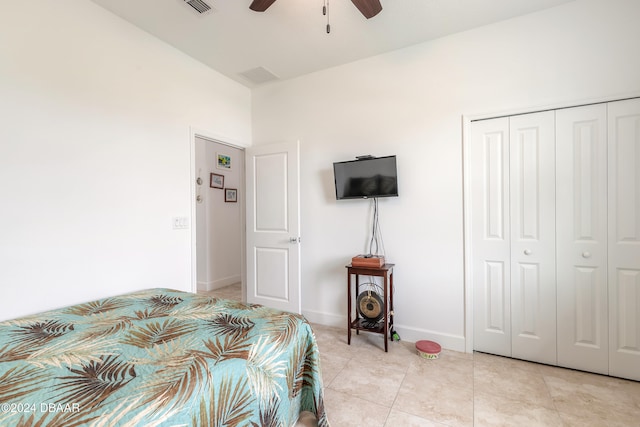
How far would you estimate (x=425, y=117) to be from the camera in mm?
2682

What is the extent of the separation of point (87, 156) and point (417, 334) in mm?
3168

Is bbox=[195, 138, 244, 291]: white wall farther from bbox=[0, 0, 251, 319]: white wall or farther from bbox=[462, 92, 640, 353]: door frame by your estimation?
bbox=[462, 92, 640, 353]: door frame

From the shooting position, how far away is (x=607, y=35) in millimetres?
2090

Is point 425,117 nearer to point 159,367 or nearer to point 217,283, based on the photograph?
point 159,367

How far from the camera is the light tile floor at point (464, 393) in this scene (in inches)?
66.8

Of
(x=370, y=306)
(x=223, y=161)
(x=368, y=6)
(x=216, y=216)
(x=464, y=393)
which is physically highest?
(x=368, y=6)

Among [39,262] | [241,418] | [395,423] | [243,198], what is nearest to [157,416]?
[241,418]

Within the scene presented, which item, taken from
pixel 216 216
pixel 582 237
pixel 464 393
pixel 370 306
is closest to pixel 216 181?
pixel 216 216

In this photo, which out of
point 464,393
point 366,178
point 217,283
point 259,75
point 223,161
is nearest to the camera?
point 464,393

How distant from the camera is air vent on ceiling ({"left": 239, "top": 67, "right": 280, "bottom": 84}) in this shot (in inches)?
124

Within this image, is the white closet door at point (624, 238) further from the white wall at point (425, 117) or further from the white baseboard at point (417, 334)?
the white baseboard at point (417, 334)

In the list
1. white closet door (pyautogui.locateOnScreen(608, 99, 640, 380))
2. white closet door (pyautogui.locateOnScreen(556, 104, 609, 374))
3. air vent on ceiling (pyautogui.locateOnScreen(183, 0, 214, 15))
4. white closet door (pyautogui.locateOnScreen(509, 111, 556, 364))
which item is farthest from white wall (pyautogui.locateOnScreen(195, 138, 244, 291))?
white closet door (pyautogui.locateOnScreen(608, 99, 640, 380))

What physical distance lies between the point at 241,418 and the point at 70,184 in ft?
6.49

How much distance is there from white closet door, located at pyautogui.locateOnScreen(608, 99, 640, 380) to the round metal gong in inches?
A: 66.8
